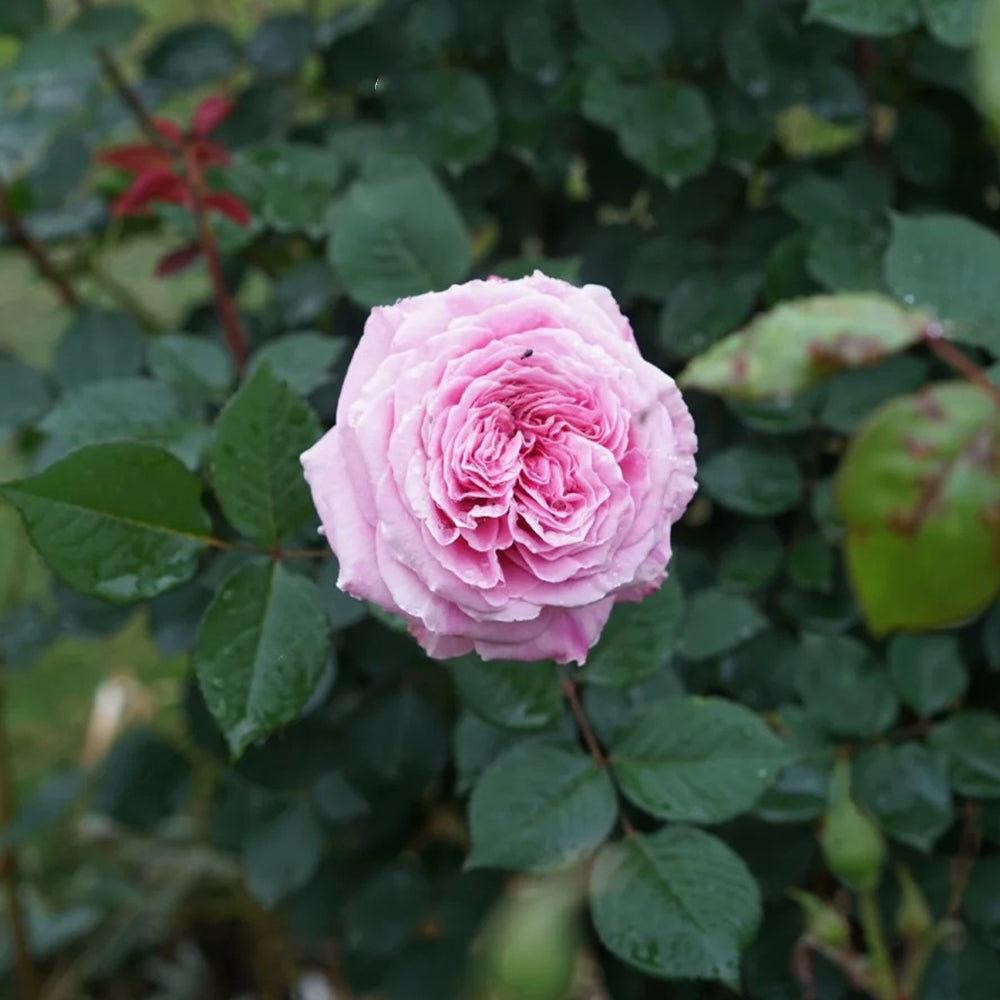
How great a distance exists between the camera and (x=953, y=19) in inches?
31.6

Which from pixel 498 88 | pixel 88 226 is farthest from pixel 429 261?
pixel 88 226

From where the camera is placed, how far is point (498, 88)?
3.53ft

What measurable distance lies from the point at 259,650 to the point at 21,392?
1.59ft

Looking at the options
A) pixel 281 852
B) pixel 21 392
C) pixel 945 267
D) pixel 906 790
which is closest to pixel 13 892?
pixel 281 852

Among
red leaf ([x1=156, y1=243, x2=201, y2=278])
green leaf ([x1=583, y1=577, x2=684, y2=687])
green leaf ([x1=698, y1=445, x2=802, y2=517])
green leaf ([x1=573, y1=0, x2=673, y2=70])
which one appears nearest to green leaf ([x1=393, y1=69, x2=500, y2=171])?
green leaf ([x1=573, y1=0, x2=673, y2=70])

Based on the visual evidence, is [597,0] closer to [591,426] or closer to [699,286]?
[699,286]

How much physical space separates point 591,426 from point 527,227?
26.6 inches

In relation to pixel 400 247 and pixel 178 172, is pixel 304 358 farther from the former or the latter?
pixel 178 172

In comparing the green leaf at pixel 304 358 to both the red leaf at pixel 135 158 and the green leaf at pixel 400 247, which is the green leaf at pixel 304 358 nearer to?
the green leaf at pixel 400 247

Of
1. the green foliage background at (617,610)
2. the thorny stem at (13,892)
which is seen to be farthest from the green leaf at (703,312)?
the thorny stem at (13,892)

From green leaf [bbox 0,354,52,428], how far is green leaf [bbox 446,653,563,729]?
490 millimetres

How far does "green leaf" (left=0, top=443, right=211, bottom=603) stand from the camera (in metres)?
0.63

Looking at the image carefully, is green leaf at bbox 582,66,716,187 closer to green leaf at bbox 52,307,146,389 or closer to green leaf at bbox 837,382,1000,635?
green leaf at bbox 52,307,146,389

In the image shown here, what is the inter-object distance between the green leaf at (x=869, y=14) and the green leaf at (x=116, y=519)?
19.6 inches
